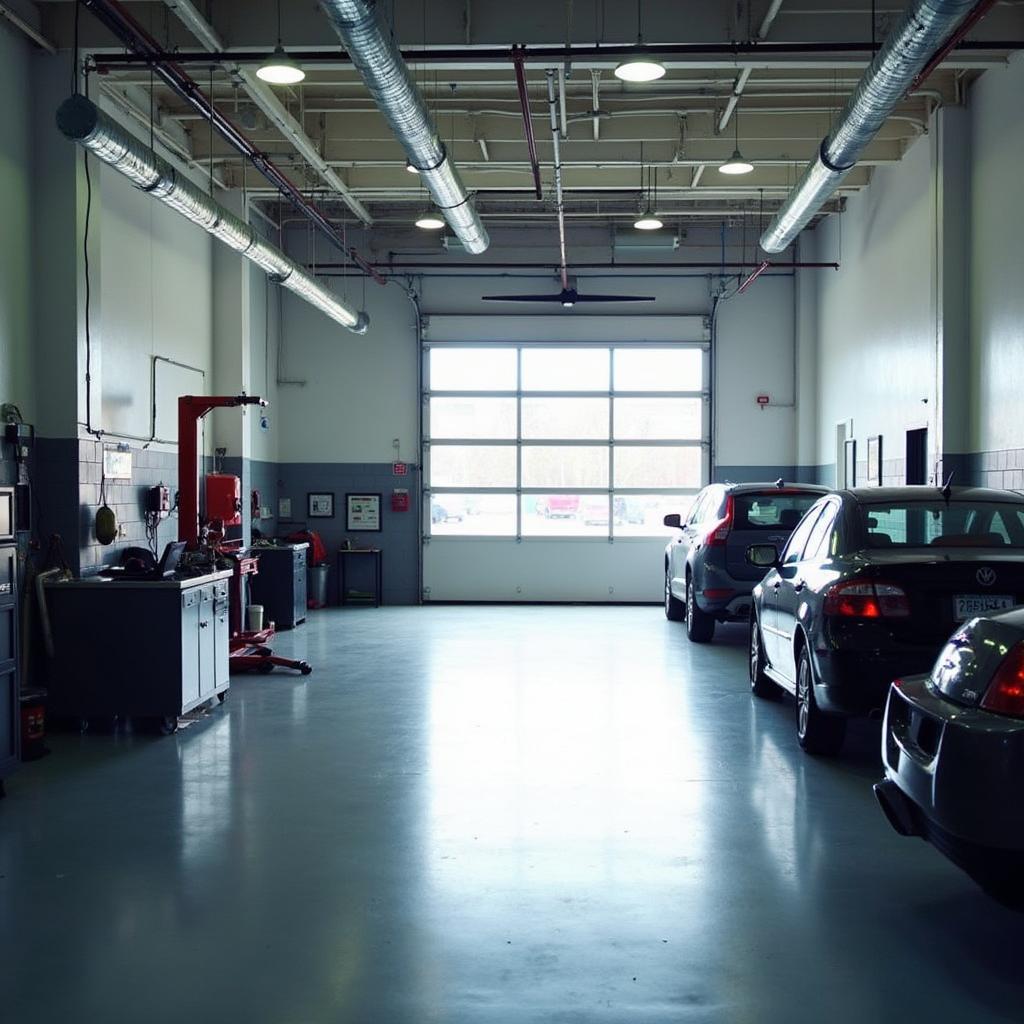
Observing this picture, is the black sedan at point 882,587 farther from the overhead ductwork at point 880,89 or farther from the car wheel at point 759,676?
the overhead ductwork at point 880,89

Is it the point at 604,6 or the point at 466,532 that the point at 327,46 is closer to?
the point at 604,6

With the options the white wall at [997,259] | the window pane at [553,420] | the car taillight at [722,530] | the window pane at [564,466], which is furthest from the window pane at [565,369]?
the white wall at [997,259]

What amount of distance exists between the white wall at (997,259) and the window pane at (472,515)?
7.32m

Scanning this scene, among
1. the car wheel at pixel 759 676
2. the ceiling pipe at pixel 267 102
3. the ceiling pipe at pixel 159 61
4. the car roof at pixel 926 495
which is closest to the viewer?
→ the car roof at pixel 926 495

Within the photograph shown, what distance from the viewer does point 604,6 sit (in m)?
8.65

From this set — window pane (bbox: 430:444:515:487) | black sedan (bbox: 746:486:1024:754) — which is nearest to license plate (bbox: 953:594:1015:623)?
black sedan (bbox: 746:486:1024:754)

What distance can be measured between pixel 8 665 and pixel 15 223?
3659 millimetres

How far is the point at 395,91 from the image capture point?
7.09 meters

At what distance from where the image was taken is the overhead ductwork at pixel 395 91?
19.5 feet

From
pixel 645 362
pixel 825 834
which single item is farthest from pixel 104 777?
pixel 645 362

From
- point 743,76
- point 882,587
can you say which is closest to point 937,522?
point 882,587

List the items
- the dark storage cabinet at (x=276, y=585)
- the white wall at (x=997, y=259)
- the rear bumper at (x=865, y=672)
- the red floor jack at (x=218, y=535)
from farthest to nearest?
the dark storage cabinet at (x=276, y=585) → the white wall at (x=997, y=259) → the red floor jack at (x=218, y=535) → the rear bumper at (x=865, y=672)

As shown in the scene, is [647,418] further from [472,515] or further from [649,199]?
[649,199]

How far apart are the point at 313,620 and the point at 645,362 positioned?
19.4 ft
